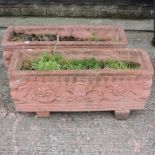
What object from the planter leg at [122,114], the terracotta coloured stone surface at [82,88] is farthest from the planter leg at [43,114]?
the planter leg at [122,114]

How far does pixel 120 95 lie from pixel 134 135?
0.35 meters

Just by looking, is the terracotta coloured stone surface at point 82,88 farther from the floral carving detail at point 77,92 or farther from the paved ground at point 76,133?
the paved ground at point 76,133

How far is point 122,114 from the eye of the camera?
299cm

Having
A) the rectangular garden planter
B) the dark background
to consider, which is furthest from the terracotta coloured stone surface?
the dark background

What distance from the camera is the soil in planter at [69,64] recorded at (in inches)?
116

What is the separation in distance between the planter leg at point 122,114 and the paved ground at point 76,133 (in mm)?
40

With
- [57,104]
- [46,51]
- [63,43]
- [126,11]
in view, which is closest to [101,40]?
[63,43]

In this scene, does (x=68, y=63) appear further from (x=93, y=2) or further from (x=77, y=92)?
(x=93, y=2)

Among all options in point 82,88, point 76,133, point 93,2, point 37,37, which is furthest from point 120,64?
point 93,2

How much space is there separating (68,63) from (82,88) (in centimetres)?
32

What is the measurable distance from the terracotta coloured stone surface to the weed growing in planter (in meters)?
0.08

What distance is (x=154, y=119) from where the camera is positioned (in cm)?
306

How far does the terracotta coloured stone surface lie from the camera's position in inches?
109

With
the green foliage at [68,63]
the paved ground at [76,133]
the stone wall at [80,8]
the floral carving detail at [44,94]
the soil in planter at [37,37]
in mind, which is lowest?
the paved ground at [76,133]
